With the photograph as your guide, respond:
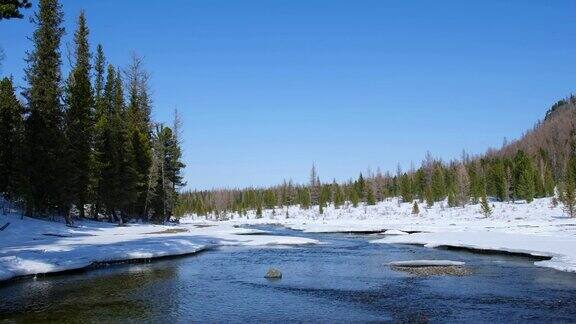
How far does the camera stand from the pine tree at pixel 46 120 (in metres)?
47.4

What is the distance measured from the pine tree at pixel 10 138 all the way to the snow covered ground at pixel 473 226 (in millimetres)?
35596

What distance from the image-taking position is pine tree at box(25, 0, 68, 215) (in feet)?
156

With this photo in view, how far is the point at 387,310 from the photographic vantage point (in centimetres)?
1747

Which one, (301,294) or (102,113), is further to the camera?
(102,113)

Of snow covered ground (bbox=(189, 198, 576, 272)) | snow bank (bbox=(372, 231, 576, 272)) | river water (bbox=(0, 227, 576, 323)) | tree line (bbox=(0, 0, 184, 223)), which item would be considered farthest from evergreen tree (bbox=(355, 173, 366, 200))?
river water (bbox=(0, 227, 576, 323))

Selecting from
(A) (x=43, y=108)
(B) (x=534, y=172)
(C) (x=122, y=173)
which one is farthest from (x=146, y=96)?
(B) (x=534, y=172)

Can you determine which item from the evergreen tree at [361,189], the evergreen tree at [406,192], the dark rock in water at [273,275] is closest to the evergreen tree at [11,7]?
the dark rock in water at [273,275]

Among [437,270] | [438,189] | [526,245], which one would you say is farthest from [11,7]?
[438,189]

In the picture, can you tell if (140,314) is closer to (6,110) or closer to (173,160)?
(6,110)

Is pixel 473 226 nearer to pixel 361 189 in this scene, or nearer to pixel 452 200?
pixel 452 200

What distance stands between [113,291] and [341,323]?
11.3 metres

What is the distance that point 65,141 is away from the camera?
49125mm

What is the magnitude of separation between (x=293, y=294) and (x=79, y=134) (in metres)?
40.6

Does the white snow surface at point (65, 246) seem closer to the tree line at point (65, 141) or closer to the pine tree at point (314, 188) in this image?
the tree line at point (65, 141)
